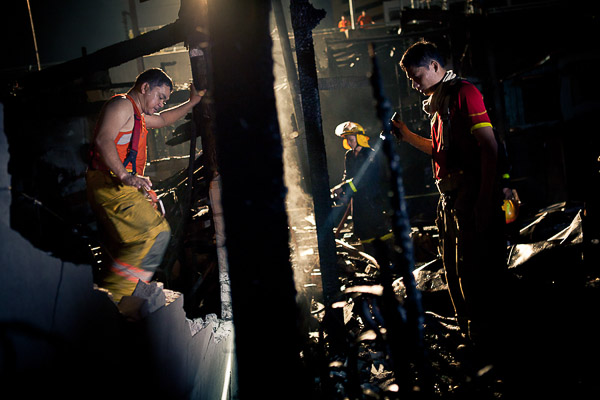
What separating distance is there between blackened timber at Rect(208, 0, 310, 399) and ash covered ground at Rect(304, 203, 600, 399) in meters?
0.57

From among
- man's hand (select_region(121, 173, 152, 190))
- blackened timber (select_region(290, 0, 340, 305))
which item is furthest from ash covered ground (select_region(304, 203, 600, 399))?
man's hand (select_region(121, 173, 152, 190))

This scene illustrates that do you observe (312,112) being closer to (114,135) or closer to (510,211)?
(114,135)

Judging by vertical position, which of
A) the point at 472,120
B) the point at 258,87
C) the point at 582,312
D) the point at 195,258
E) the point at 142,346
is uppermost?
the point at 258,87

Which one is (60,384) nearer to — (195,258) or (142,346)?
(142,346)

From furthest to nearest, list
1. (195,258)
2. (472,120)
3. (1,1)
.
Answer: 1. (1,1)
2. (195,258)
3. (472,120)

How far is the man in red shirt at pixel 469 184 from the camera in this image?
2.73 m

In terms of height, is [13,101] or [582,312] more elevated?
[13,101]

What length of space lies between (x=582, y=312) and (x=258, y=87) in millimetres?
3773

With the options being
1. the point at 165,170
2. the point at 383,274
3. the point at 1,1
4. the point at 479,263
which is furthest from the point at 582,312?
the point at 1,1

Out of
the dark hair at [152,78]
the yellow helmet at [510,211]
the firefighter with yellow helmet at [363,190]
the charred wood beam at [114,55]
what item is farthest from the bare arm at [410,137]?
the firefighter with yellow helmet at [363,190]

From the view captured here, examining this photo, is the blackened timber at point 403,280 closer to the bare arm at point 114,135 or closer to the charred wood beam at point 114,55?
the bare arm at point 114,135

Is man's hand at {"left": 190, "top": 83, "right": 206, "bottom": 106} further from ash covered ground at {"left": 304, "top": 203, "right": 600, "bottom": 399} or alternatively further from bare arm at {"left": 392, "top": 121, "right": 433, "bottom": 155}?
ash covered ground at {"left": 304, "top": 203, "right": 600, "bottom": 399}

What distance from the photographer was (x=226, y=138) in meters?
1.63

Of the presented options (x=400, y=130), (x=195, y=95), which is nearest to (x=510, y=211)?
(x=400, y=130)
